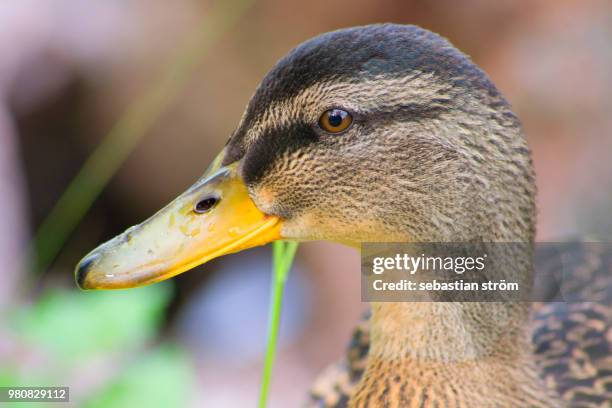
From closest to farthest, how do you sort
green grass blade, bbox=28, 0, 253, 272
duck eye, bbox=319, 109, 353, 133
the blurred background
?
duck eye, bbox=319, 109, 353, 133 → green grass blade, bbox=28, 0, 253, 272 → the blurred background

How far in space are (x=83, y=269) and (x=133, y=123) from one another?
1.72m

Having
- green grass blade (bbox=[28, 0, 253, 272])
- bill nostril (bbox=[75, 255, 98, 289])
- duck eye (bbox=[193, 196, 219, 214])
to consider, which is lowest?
bill nostril (bbox=[75, 255, 98, 289])

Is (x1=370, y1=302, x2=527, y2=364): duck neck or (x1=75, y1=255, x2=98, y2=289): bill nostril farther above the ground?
(x1=75, y1=255, x2=98, y2=289): bill nostril

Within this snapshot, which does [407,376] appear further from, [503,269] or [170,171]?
[170,171]

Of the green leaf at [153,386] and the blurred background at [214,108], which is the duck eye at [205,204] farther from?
the blurred background at [214,108]

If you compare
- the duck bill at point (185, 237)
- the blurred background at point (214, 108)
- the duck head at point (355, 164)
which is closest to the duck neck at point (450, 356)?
the duck head at point (355, 164)

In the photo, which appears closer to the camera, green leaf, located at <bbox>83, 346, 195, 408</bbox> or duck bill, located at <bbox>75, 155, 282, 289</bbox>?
duck bill, located at <bbox>75, 155, 282, 289</bbox>

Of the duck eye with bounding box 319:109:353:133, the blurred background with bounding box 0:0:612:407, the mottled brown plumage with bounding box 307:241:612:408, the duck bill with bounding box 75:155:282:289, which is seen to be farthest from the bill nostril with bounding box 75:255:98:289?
the blurred background with bounding box 0:0:612:407

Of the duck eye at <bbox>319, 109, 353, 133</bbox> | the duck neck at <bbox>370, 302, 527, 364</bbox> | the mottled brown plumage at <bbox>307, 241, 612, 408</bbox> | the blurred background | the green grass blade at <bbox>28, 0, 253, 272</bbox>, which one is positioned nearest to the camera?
the duck eye at <bbox>319, 109, 353, 133</bbox>

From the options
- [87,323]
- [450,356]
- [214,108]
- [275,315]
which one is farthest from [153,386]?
[214,108]

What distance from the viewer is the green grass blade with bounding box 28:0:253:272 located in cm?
267

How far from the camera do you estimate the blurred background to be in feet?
9.78

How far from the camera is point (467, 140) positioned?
1330mm
